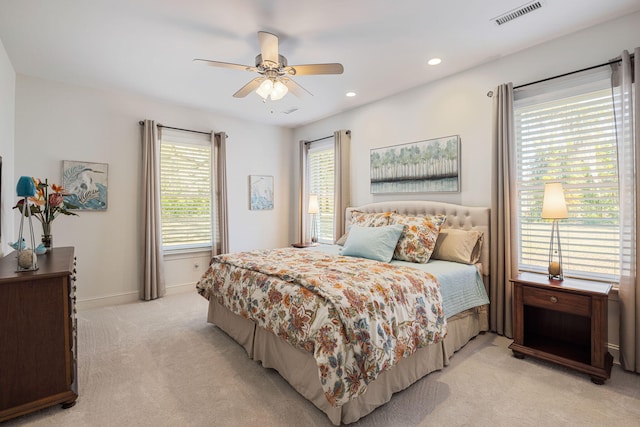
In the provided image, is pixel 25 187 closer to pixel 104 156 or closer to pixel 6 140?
pixel 6 140

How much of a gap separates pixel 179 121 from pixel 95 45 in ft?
6.00

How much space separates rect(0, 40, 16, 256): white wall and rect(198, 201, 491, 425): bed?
74.9 inches

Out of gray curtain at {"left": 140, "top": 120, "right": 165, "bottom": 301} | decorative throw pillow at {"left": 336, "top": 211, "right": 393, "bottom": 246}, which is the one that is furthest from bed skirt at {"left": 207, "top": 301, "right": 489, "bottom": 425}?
gray curtain at {"left": 140, "top": 120, "right": 165, "bottom": 301}

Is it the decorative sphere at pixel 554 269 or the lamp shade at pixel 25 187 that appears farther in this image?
the decorative sphere at pixel 554 269

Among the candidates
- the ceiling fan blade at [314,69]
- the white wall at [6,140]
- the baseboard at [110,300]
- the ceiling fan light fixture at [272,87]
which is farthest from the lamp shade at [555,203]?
the baseboard at [110,300]

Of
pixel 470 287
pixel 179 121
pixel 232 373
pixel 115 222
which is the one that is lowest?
pixel 232 373

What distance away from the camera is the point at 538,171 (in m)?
3.01

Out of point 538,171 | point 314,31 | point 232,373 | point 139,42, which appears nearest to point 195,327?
point 232,373

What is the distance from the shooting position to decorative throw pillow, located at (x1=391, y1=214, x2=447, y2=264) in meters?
3.10

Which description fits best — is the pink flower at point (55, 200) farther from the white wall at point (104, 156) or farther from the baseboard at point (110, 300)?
the baseboard at point (110, 300)

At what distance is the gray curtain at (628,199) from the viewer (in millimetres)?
2389

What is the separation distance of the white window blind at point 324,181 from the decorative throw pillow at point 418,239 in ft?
6.89

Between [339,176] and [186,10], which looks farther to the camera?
[339,176]

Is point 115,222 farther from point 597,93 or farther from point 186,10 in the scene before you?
point 597,93
